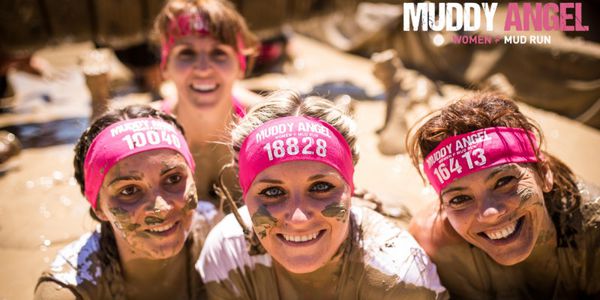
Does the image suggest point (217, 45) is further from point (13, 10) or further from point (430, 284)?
point (13, 10)

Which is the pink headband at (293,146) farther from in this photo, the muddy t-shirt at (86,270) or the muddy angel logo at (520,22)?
the muddy angel logo at (520,22)

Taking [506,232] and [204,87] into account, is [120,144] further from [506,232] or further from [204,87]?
[506,232]

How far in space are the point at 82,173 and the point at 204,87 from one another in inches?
47.8

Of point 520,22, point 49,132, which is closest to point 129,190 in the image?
point 49,132

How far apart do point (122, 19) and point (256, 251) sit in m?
4.10

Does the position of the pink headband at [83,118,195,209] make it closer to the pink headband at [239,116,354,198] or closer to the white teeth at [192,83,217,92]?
the pink headband at [239,116,354,198]

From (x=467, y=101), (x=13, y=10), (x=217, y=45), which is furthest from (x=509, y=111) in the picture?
(x=13, y=10)

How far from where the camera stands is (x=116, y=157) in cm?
224

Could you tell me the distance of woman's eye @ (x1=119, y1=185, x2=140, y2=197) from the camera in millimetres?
2270

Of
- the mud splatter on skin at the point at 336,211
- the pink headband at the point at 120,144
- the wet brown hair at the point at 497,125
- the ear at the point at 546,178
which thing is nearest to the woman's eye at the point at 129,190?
the pink headband at the point at 120,144

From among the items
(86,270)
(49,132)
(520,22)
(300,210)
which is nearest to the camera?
(300,210)

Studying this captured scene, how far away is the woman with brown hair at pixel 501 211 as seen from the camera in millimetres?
2141

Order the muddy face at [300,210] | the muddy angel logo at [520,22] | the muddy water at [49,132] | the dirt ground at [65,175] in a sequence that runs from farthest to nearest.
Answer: the muddy water at [49,132]
the muddy angel logo at [520,22]
the dirt ground at [65,175]
the muddy face at [300,210]

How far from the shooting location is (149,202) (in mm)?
2240
